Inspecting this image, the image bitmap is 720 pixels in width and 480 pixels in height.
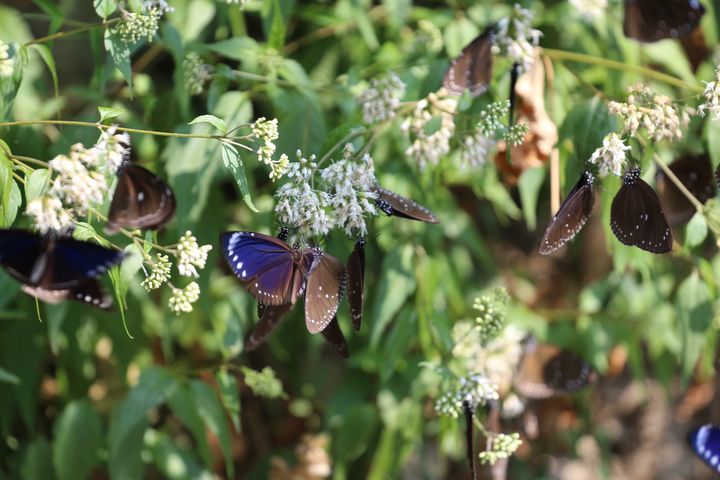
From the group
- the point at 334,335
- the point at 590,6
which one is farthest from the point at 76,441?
the point at 590,6

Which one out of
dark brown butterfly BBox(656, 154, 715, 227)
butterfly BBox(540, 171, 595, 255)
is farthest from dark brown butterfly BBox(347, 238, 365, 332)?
dark brown butterfly BBox(656, 154, 715, 227)

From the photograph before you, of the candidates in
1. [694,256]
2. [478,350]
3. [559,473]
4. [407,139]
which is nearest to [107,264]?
[407,139]

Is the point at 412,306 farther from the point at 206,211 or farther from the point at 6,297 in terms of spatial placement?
the point at 6,297

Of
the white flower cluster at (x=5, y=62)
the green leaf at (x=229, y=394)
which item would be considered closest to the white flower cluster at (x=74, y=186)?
the white flower cluster at (x=5, y=62)

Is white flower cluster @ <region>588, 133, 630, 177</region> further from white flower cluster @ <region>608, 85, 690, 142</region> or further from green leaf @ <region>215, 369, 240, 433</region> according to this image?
green leaf @ <region>215, 369, 240, 433</region>

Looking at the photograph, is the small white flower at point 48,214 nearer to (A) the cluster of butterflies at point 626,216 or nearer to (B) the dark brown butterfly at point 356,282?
(B) the dark brown butterfly at point 356,282

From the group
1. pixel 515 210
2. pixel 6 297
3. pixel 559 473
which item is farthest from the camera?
pixel 559 473
